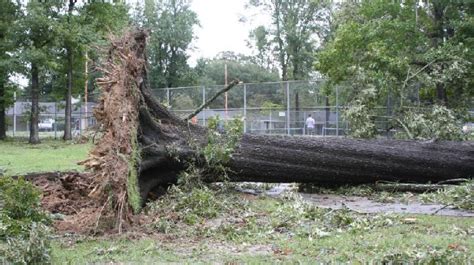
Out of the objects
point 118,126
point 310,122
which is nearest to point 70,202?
point 118,126

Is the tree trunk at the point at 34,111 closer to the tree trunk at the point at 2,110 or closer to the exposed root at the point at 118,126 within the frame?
the tree trunk at the point at 2,110

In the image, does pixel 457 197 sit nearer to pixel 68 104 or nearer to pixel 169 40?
pixel 68 104

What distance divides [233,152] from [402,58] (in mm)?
9711

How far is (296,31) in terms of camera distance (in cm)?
4872

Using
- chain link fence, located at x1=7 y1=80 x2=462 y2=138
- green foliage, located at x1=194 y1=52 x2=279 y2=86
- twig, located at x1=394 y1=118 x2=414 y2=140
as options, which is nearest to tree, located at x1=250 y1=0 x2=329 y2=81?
green foliage, located at x1=194 y1=52 x2=279 y2=86

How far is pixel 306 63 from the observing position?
4906 cm

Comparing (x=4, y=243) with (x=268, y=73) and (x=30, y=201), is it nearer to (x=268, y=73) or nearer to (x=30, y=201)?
(x=30, y=201)

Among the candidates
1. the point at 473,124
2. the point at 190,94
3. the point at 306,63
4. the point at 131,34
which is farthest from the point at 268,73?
the point at 131,34

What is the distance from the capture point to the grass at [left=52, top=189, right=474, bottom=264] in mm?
4547

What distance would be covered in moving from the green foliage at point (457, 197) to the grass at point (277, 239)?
763 millimetres

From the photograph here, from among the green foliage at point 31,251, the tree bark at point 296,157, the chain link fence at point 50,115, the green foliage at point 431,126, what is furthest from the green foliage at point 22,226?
the chain link fence at point 50,115

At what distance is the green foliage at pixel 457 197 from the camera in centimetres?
699

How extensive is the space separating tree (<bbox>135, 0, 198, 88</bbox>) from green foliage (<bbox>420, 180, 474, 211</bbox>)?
130 feet

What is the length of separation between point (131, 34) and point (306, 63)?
42489 millimetres
